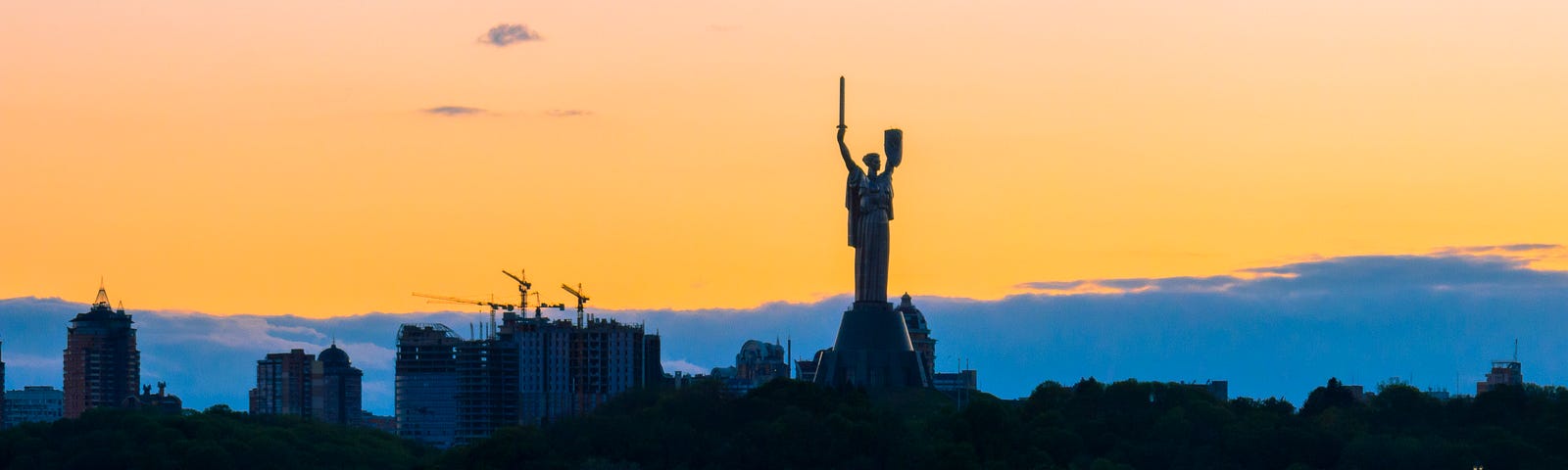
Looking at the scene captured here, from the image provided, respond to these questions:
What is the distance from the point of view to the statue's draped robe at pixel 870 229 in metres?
82.6

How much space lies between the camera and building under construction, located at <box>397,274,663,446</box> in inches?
7200

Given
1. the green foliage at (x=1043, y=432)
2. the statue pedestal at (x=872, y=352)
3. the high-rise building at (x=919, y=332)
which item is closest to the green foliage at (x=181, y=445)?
the green foliage at (x=1043, y=432)

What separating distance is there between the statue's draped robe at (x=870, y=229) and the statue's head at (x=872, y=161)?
0.99 feet

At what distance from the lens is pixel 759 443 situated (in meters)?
80.6

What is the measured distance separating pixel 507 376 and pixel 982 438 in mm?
108389

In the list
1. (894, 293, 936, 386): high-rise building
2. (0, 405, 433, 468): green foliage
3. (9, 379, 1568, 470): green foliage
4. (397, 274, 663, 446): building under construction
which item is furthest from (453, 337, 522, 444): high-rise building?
(9, 379, 1568, 470): green foliage

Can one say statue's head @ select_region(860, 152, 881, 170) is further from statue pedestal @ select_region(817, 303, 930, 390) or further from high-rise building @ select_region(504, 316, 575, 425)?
high-rise building @ select_region(504, 316, 575, 425)

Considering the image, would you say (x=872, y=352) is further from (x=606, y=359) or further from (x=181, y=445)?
(x=606, y=359)

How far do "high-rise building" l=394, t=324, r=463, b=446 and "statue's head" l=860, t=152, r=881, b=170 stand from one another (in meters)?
105

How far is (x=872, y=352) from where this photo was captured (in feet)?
271

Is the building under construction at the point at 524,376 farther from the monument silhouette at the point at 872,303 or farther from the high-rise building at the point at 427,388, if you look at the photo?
the monument silhouette at the point at 872,303

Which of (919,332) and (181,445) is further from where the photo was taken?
(919,332)

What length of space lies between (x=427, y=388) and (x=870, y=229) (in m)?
110

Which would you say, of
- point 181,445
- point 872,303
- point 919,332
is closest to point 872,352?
point 872,303
